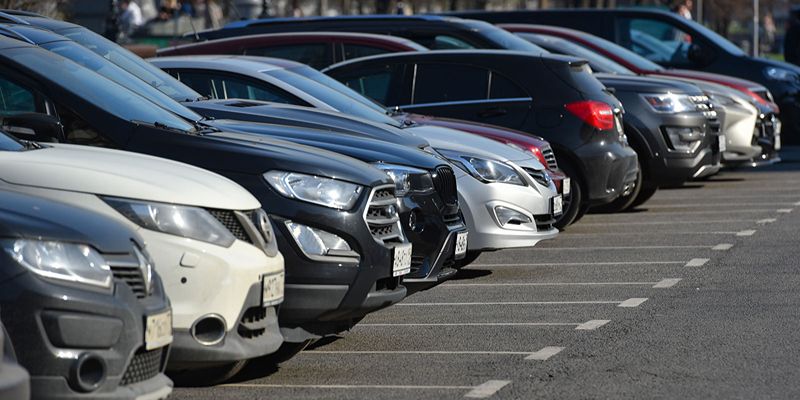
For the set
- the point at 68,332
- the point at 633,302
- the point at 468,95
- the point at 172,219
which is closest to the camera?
the point at 68,332

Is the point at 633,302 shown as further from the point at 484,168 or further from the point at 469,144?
the point at 469,144

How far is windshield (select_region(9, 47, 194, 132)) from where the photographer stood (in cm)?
760

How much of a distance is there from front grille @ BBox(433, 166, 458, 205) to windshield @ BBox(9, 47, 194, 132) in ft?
4.61

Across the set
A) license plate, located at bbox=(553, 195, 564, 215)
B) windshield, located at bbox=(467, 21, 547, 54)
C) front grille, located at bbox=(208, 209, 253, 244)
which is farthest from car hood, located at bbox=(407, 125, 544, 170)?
windshield, located at bbox=(467, 21, 547, 54)

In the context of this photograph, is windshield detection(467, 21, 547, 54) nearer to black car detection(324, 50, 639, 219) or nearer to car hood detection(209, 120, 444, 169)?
black car detection(324, 50, 639, 219)

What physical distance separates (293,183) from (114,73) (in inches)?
78.1

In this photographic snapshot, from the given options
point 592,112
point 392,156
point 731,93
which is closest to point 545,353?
point 392,156

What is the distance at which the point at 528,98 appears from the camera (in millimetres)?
13562

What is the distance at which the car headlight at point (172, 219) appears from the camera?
20.2 ft

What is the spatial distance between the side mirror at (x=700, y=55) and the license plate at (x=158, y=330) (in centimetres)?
1750

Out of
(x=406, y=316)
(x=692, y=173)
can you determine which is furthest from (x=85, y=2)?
(x=406, y=316)

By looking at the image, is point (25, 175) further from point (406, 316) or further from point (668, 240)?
point (668, 240)

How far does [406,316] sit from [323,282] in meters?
2.31

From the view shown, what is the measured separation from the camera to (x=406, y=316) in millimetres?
9320
